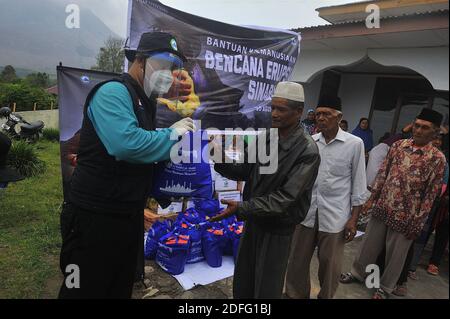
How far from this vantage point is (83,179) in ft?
4.66

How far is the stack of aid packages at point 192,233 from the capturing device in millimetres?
2579

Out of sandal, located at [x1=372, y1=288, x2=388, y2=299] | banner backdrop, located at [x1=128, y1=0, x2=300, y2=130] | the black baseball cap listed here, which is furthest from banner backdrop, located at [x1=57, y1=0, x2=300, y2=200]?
sandal, located at [x1=372, y1=288, x2=388, y2=299]

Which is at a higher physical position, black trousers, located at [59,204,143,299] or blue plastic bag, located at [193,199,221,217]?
black trousers, located at [59,204,143,299]

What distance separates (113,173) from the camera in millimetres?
1379

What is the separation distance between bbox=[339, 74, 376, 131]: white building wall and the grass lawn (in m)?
2.78

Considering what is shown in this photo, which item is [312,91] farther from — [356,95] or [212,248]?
[212,248]

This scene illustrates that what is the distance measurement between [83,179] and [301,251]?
163 centimetres

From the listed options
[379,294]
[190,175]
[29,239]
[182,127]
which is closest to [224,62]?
[190,175]

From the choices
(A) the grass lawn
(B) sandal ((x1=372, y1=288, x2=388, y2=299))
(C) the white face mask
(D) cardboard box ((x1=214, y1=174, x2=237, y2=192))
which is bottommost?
(A) the grass lawn

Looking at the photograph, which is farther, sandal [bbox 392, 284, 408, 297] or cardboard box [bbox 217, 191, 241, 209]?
cardboard box [bbox 217, 191, 241, 209]

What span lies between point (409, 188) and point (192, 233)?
2.17 metres

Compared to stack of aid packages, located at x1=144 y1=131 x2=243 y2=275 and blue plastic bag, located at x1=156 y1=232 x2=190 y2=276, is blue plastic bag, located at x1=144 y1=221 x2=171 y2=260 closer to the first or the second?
stack of aid packages, located at x1=144 y1=131 x2=243 y2=275

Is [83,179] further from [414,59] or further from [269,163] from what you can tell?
[414,59]

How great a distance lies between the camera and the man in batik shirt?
1.15m
